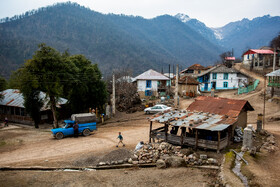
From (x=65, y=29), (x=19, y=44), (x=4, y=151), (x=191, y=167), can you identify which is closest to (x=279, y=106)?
(x=191, y=167)

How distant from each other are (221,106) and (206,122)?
11.2 ft

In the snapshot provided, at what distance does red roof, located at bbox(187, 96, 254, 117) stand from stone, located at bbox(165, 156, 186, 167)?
623 centimetres

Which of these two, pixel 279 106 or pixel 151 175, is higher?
pixel 279 106

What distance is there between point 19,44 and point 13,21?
94.8m

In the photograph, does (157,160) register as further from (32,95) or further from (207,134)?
(32,95)

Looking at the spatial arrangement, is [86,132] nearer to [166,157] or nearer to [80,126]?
[80,126]

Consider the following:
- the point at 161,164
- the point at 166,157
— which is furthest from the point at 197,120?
the point at 161,164

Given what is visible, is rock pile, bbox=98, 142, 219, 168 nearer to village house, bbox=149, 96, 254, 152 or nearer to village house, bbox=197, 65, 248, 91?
village house, bbox=149, 96, 254, 152

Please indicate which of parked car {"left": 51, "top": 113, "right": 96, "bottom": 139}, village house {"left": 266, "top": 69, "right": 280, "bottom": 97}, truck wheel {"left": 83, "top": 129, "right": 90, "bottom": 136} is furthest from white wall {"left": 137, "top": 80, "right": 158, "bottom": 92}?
truck wheel {"left": 83, "top": 129, "right": 90, "bottom": 136}

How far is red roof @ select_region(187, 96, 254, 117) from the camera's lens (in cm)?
1697

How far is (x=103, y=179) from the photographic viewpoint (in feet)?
38.4

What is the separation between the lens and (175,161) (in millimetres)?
13016

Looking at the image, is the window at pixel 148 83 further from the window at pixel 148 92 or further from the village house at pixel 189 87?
the village house at pixel 189 87

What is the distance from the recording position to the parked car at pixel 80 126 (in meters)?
21.6
